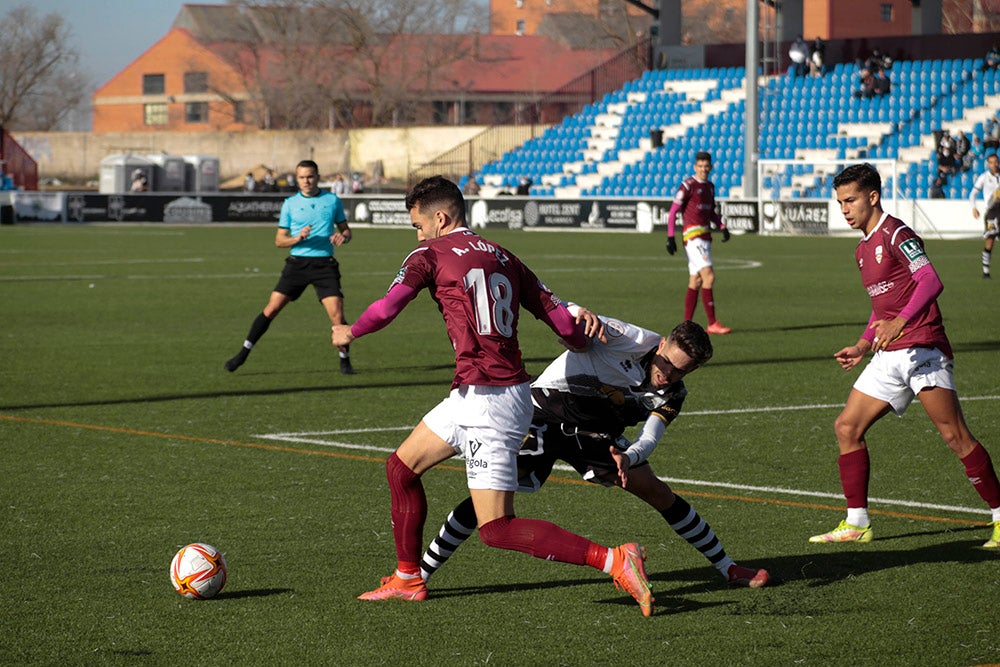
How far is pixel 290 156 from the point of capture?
82625 millimetres

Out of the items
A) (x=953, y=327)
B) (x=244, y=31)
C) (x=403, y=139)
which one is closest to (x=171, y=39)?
(x=244, y=31)

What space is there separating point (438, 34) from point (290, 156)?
16914 millimetres

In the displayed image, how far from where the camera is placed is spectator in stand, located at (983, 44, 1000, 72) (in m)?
48.6

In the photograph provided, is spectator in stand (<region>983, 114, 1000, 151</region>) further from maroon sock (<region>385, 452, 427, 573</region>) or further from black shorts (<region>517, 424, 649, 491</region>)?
maroon sock (<region>385, 452, 427, 573</region>)

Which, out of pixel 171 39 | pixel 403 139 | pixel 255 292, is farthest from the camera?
pixel 171 39

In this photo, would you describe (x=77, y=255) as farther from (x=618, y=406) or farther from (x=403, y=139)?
(x=403, y=139)

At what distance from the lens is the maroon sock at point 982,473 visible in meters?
7.59

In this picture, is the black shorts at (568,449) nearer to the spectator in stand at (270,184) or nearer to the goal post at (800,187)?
the goal post at (800,187)

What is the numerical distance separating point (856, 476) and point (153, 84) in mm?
103399

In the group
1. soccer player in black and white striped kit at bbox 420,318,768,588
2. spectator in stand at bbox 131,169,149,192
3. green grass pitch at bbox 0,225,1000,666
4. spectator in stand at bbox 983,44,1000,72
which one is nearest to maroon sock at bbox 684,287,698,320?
green grass pitch at bbox 0,225,1000,666

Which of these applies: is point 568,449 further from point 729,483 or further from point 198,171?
point 198,171

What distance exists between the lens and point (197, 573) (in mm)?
6531

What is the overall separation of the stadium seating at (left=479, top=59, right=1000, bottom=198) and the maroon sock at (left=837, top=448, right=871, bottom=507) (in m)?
A: 37.7

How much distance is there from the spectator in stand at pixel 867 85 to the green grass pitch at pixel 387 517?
32866 mm
